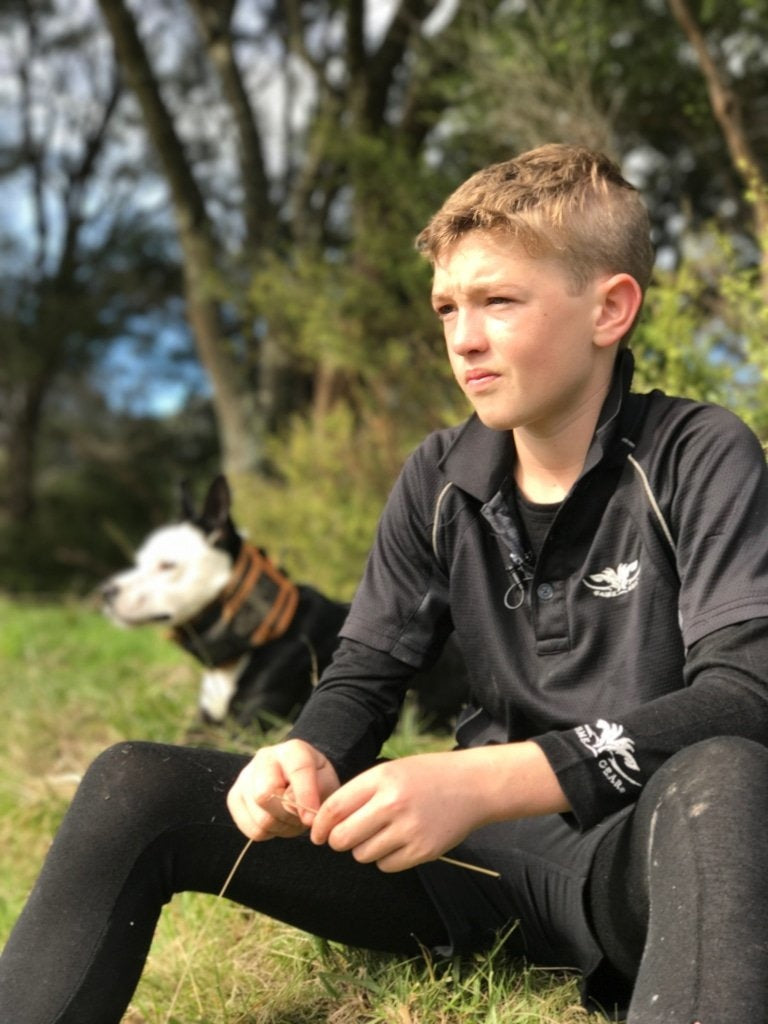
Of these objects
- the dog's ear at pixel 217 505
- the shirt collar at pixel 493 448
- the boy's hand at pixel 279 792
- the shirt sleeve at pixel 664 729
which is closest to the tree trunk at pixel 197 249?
the dog's ear at pixel 217 505

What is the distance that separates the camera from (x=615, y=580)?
6.31 ft

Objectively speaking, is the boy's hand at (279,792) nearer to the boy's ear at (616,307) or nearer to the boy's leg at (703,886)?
the boy's leg at (703,886)

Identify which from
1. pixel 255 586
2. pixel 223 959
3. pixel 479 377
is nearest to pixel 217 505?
pixel 255 586

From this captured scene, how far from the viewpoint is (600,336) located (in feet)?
6.48

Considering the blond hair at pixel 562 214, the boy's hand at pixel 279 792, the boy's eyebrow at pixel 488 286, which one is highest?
the blond hair at pixel 562 214

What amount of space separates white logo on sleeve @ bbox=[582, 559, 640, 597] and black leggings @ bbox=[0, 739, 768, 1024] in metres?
0.35

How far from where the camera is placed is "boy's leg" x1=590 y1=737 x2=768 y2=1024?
1.42m

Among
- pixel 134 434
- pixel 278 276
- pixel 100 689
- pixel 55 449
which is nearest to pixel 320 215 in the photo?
pixel 278 276

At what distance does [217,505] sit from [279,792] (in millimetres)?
2839

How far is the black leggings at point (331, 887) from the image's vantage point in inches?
57.4

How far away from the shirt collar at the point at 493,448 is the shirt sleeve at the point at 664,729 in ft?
1.33

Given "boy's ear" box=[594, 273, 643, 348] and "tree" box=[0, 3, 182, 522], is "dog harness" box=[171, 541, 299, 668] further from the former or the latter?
"tree" box=[0, 3, 182, 522]


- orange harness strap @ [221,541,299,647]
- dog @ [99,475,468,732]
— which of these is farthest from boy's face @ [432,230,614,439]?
orange harness strap @ [221,541,299,647]

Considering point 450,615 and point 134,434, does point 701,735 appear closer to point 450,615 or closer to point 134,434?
point 450,615
